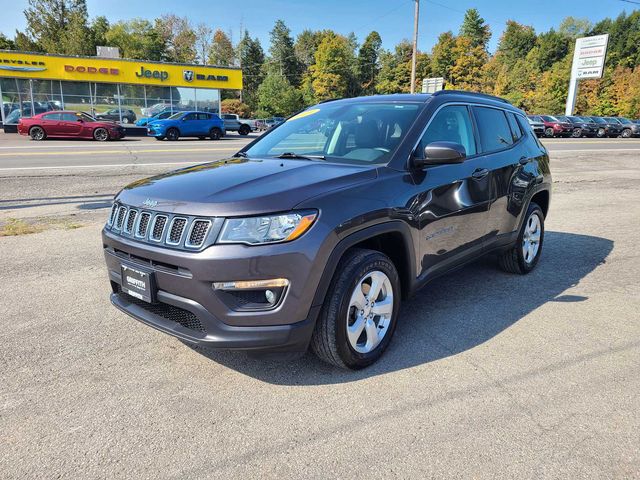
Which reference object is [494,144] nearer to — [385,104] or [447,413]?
[385,104]

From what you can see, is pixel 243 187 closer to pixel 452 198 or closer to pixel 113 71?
pixel 452 198

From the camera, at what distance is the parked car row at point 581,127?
39281mm

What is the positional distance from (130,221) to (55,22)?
3467 inches

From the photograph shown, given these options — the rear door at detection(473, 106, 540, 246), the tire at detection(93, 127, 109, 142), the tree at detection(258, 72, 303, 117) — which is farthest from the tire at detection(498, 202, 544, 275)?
the tree at detection(258, 72, 303, 117)

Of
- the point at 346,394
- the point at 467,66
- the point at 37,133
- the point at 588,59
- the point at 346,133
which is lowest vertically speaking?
the point at 346,394

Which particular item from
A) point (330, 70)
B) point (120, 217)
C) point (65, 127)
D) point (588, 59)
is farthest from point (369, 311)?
point (330, 70)

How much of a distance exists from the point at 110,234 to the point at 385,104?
2.38 meters

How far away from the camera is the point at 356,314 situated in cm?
305

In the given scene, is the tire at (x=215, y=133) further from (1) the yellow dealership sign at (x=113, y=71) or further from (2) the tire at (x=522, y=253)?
(2) the tire at (x=522, y=253)

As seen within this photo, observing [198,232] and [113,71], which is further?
[113,71]

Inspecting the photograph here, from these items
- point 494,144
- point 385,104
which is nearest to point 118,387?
point 385,104

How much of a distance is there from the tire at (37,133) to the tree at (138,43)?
64885 millimetres

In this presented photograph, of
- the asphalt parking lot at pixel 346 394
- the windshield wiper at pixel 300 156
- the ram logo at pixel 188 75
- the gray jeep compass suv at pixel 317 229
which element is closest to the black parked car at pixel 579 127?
the ram logo at pixel 188 75

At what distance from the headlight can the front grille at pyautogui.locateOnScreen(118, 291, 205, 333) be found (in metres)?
0.53
